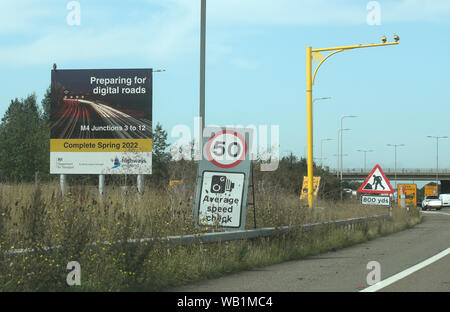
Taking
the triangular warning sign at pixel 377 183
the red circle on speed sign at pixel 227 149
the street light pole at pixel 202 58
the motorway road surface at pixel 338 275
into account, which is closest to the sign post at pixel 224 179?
the red circle on speed sign at pixel 227 149

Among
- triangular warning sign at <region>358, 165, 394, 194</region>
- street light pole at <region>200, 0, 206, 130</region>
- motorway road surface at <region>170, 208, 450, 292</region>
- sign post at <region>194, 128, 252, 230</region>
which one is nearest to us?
motorway road surface at <region>170, 208, 450, 292</region>

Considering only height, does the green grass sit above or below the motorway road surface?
above

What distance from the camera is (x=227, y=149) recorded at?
539 inches

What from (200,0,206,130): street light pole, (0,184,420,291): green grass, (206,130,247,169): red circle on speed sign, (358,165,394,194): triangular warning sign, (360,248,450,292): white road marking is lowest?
(360,248,450,292): white road marking

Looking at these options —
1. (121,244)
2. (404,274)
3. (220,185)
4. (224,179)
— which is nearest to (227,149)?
(224,179)

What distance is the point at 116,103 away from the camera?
29.5 meters

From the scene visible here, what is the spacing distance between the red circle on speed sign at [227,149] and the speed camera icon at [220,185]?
0.84 ft

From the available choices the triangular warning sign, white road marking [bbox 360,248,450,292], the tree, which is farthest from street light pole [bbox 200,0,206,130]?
the tree

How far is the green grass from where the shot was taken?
8023mm

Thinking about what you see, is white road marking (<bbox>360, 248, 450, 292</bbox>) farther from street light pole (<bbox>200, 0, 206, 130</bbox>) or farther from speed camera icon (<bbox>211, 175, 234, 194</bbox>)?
street light pole (<bbox>200, 0, 206, 130</bbox>)

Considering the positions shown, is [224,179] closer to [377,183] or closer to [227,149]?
[227,149]

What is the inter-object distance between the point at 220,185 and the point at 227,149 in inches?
29.8

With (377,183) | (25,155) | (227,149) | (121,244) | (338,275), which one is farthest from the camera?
(25,155)

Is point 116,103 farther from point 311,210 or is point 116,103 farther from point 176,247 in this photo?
point 176,247
